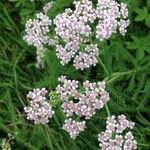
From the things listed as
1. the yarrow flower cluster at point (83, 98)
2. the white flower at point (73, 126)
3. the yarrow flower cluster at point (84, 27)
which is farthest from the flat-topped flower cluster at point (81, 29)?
the white flower at point (73, 126)

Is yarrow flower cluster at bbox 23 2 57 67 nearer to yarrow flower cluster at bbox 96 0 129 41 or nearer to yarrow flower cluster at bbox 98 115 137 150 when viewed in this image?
yarrow flower cluster at bbox 96 0 129 41

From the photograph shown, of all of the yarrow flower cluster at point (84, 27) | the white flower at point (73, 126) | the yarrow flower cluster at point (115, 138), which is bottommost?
the yarrow flower cluster at point (115, 138)

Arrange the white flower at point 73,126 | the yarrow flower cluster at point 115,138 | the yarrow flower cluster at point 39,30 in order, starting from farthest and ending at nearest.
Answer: the yarrow flower cluster at point 39,30 → the white flower at point 73,126 → the yarrow flower cluster at point 115,138

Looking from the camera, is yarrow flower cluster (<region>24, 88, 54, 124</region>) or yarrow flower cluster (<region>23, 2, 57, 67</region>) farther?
yarrow flower cluster (<region>23, 2, 57, 67</region>)

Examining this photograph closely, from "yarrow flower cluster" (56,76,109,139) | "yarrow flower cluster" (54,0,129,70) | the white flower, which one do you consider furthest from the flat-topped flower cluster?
the white flower

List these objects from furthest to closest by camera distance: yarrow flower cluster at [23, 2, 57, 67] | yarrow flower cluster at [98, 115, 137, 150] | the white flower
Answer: yarrow flower cluster at [23, 2, 57, 67], the white flower, yarrow flower cluster at [98, 115, 137, 150]

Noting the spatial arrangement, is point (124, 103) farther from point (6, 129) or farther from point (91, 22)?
point (6, 129)

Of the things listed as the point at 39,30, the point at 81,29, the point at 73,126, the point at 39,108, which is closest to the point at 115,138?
the point at 73,126

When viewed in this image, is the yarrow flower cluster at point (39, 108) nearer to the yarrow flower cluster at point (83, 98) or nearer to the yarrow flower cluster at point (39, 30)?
the yarrow flower cluster at point (83, 98)

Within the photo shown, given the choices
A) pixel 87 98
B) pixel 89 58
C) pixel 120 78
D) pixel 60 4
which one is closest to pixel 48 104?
pixel 87 98

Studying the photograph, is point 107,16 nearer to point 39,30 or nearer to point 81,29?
point 81,29
